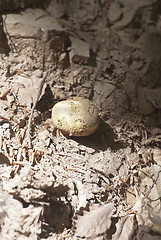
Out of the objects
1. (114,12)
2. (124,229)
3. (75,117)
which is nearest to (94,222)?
(124,229)

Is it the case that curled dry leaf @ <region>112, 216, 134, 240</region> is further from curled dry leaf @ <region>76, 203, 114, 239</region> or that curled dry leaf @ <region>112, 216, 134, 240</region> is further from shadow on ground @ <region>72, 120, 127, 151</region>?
shadow on ground @ <region>72, 120, 127, 151</region>

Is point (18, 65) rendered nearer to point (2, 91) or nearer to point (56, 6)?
point (2, 91)

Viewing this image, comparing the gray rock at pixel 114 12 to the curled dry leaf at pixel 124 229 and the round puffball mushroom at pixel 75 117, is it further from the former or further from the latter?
the curled dry leaf at pixel 124 229

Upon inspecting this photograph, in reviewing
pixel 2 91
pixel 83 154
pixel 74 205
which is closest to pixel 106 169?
pixel 83 154

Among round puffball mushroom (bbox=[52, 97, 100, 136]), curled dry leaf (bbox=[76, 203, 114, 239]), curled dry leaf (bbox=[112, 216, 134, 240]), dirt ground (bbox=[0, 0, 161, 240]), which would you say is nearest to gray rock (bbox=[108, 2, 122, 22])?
dirt ground (bbox=[0, 0, 161, 240])

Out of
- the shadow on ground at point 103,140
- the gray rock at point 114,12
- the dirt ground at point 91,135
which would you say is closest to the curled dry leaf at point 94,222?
the dirt ground at point 91,135

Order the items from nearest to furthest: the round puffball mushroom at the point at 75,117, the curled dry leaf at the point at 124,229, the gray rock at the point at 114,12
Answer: the gray rock at the point at 114,12, the curled dry leaf at the point at 124,229, the round puffball mushroom at the point at 75,117

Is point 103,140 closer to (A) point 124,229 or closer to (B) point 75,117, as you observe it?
(B) point 75,117

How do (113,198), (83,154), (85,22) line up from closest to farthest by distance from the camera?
(85,22) < (113,198) < (83,154)
